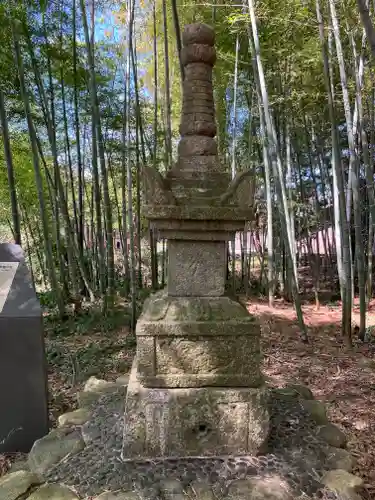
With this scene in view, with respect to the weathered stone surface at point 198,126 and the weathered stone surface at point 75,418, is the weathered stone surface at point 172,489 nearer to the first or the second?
the weathered stone surface at point 75,418

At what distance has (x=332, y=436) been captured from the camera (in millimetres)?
2234

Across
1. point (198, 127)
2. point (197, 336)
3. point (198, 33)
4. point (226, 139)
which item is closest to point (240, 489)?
point (197, 336)

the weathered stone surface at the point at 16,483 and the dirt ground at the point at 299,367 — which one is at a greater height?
the weathered stone surface at the point at 16,483

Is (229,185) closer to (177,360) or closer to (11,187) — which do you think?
(177,360)

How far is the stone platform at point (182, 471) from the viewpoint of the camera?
175 centimetres

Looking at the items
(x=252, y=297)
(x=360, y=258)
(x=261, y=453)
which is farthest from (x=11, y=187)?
(x=252, y=297)

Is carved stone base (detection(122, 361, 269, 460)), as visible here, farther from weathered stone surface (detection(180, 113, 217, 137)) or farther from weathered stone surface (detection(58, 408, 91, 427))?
weathered stone surface (detection(180, 113, 217, 137))

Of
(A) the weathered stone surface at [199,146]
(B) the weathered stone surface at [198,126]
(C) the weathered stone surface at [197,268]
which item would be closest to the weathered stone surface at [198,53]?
(B) the weathered stone surface at [198,126]

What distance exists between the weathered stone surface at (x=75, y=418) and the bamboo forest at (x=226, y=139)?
0.73m

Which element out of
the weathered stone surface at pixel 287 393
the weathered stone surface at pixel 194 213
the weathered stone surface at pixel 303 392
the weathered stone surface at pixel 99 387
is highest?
the weathered stone surface at pixel 194 213

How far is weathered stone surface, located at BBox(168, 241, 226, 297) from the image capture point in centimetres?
203

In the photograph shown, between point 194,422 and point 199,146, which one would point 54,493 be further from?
point 199,146

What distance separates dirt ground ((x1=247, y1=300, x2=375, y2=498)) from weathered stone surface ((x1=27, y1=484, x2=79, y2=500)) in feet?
A: 5.04

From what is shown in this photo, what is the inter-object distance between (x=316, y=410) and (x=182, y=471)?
1.07 metres
